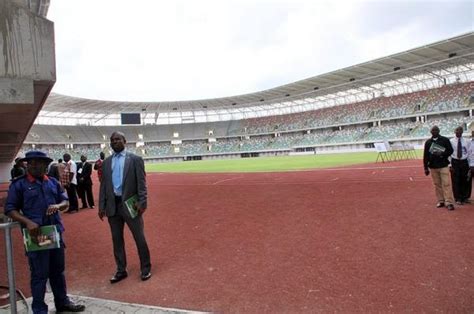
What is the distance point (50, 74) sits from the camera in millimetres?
4785

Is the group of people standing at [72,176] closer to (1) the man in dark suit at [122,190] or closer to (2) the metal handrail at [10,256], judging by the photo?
(1) the man in dark suit at [122,190]

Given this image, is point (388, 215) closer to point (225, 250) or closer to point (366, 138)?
point (225, 250)

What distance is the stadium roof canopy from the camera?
1706 inches

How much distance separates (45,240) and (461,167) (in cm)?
Result: 910

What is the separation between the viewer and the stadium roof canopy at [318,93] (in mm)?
43344

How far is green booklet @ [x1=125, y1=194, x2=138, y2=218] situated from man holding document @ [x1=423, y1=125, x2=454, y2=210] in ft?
22.0

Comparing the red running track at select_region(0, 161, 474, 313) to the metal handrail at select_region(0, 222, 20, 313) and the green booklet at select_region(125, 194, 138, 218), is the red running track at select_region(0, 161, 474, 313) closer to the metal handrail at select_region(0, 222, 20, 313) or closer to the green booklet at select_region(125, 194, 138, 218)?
the green booklet at select_region(125, 194, 138, 218)

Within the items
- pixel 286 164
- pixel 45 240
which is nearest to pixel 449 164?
pixel 45 240

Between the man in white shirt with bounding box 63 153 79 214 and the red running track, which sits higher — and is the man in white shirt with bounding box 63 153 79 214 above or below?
above

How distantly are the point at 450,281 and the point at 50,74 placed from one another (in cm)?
593

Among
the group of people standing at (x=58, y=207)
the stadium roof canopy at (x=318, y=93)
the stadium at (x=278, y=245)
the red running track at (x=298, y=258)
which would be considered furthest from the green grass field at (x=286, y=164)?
the group of people standing at (x=58, y=207)

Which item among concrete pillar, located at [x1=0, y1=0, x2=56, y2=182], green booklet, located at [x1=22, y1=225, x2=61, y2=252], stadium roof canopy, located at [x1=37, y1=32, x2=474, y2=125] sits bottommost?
green booklet, located at [x1=22, y1=225, x2=61, y2=252]

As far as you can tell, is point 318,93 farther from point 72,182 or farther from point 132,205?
point 132,205

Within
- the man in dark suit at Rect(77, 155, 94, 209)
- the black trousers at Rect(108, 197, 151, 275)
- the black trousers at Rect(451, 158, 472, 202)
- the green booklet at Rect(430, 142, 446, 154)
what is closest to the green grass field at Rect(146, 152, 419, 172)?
the man in dark suit at Rect(77, 155, 94, 209)
